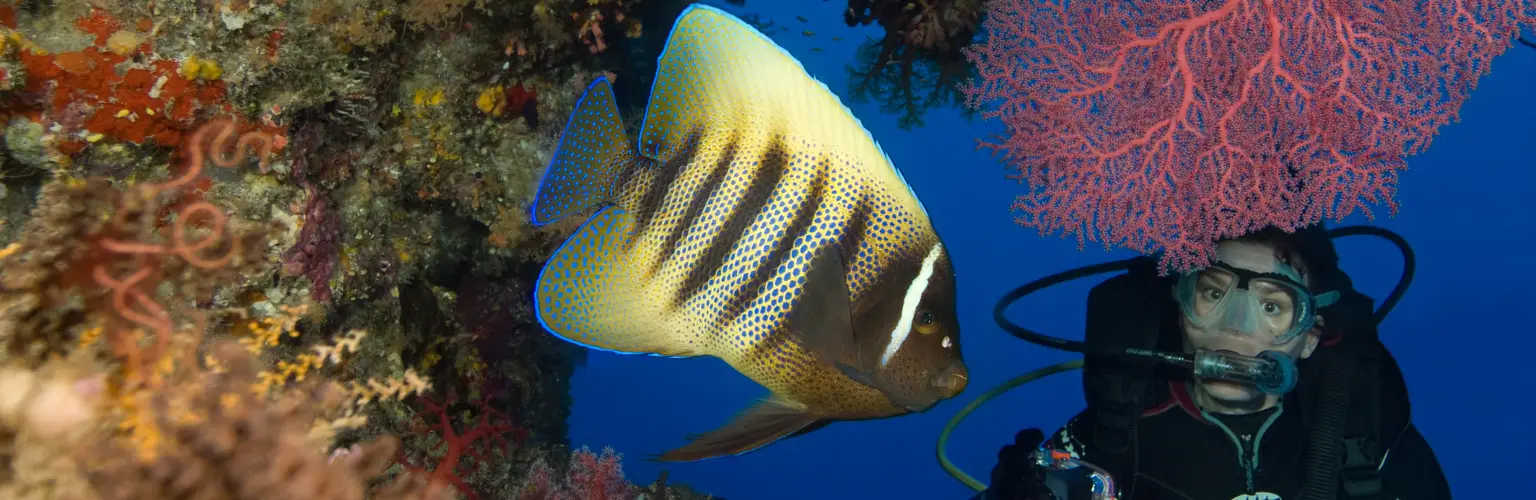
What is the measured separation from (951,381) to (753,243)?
48cm

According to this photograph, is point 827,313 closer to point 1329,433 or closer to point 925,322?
point 925,322

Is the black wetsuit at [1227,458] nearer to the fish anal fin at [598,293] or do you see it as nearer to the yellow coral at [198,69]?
the fish anal fin at [598,293]

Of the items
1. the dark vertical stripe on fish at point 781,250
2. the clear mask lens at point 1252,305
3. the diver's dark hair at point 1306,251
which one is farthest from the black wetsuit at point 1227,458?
the dark vertical stripe on fish at point 781,250

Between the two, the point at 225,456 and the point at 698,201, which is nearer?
the point at 225,456

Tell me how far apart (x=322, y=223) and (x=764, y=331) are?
53.3 inches

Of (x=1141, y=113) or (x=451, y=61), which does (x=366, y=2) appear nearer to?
(x=451, y=61)

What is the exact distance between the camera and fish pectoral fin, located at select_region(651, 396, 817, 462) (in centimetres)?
146

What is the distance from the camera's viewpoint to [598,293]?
1509 millimetres

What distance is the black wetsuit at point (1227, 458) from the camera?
2.74 meters

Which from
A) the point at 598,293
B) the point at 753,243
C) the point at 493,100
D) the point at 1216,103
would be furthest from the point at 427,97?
the point at 1216,103

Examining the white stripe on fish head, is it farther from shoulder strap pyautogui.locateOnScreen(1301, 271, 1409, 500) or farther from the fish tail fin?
shoulder strap pyautogui.locateOnScreen(1301, 271, 1409, 500)

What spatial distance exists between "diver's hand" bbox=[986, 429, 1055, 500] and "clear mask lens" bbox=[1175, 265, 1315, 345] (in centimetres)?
83

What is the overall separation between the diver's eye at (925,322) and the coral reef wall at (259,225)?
1.09 m

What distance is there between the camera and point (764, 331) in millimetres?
1458
